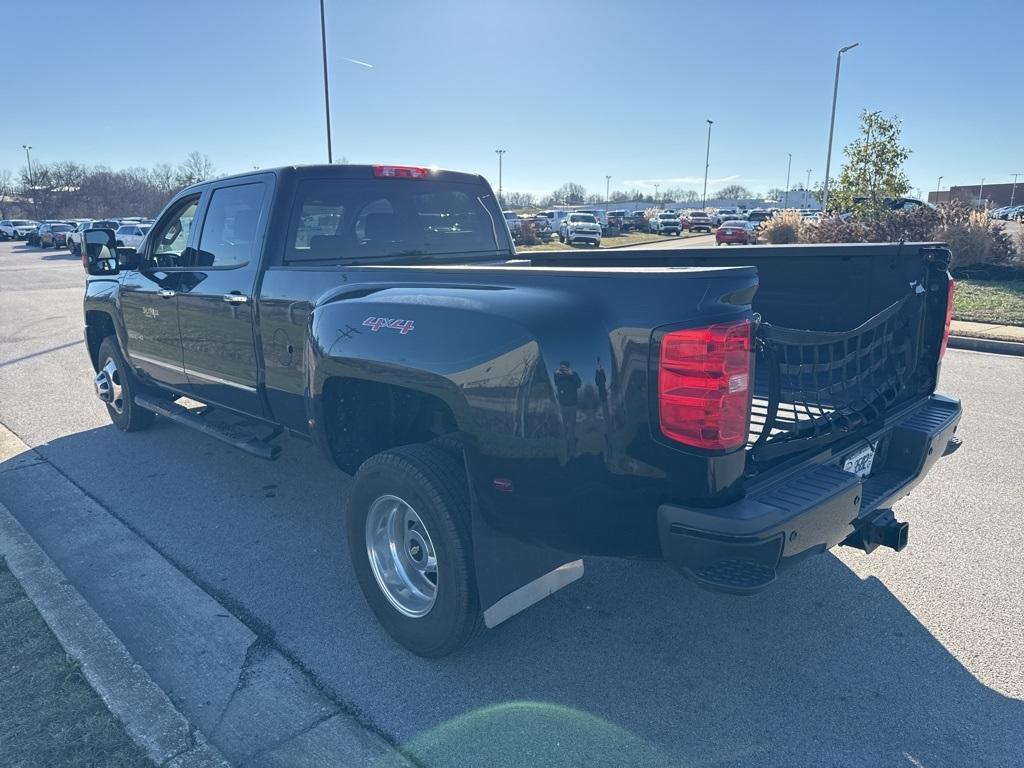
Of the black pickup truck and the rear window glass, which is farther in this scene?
the rear window glass

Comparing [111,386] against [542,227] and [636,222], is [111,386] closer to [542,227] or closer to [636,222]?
[542,227]

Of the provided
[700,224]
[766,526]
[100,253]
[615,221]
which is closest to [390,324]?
[766,526]

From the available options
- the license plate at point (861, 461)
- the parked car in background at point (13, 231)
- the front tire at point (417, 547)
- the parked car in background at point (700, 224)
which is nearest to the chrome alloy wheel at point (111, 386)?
the front tire at point (417, 547)

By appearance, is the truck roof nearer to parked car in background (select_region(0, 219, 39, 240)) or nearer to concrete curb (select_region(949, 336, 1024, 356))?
concrete curb (select_region(949, 336, 1024, 356))

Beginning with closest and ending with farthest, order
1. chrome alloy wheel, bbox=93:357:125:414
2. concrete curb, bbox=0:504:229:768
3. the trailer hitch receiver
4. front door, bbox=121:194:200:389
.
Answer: concrete curb, bbox=0:504:229:768, the trailer hitch receiver, front door, bbox=121:194:200:389, chrome alloy wheel, bbox=93:357:125:414

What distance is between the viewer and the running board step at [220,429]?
4098 mm

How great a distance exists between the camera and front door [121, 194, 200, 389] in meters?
4.92

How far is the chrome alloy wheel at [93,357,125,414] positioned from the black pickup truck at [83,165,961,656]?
1753 millimetres

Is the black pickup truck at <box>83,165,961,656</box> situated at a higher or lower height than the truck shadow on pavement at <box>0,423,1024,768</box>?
higher

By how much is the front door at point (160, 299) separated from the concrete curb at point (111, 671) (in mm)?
1679

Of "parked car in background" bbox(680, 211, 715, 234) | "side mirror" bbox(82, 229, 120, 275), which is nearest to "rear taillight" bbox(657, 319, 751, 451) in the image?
"side mirror" bbox(82, 229, 120, 275)

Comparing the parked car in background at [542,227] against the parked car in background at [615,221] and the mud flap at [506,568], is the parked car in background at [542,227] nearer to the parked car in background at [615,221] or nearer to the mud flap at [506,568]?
the parked car in background at [615,221]

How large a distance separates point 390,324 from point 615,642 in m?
1.69

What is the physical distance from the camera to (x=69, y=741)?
2469 mm
